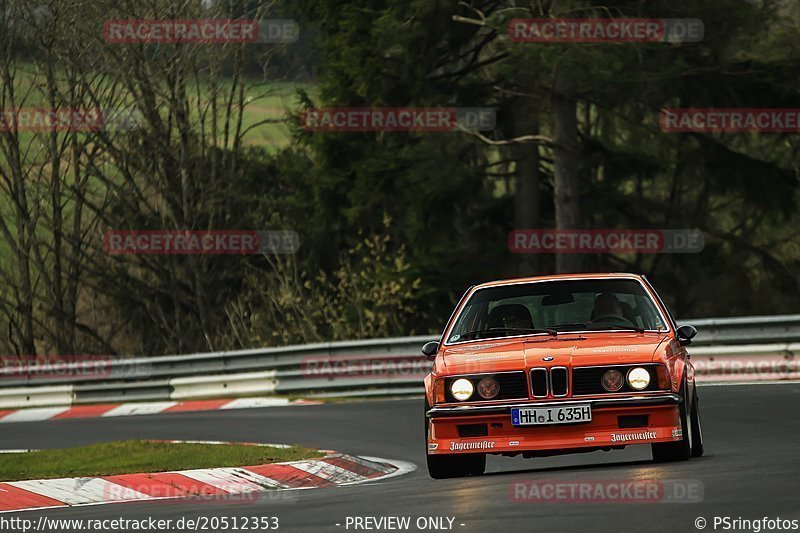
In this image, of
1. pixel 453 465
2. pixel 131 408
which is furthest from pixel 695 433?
pixel 131 408

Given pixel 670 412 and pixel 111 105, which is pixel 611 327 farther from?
pixel 111 105

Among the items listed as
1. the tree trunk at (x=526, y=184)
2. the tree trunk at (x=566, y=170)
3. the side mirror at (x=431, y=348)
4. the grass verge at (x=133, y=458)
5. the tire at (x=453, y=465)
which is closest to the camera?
the tire at (x=453, y=465)

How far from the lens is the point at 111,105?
34.7 meters

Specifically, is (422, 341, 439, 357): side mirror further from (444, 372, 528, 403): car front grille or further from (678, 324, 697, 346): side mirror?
(678, 324, 697, 346): side mirror

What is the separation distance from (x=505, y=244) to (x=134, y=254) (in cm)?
930

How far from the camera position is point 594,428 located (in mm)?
10516

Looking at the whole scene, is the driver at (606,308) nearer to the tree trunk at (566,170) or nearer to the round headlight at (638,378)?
the round headlight at (638,378)

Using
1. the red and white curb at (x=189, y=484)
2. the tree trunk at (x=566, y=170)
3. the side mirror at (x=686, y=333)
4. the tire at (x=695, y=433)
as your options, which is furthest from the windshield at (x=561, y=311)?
the tree trunk at (x=566, y=170)

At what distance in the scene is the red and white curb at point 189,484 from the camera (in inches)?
455

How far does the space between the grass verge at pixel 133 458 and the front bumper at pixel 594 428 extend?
3064 millimetres

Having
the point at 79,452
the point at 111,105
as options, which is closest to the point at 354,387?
the point at 79,452

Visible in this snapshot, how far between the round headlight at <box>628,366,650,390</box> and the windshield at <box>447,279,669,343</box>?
0.90 metres

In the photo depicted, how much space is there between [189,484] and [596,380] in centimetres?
336

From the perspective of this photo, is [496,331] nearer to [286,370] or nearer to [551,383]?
[551,383]
